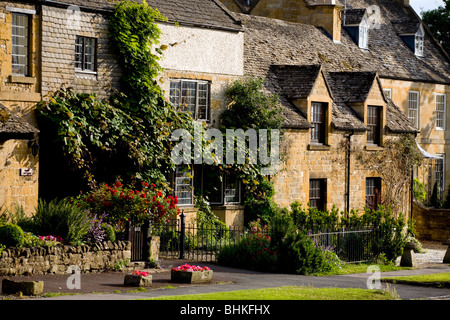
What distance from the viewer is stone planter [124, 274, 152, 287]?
1711 centimetres

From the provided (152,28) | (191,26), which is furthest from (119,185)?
(191,26)

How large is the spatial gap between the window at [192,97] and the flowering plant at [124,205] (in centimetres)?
536

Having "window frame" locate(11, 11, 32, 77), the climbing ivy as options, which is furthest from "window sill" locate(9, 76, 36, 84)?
the climbing ivy

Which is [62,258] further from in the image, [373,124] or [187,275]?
[373,124]

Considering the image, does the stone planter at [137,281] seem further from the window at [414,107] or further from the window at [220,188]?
the window at [414,107]

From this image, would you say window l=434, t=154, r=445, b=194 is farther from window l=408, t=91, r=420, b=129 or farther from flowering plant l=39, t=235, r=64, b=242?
flowering plant l=39, t=235, r=64, b=242

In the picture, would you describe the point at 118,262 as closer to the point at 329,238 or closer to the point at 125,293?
the point at 125,293

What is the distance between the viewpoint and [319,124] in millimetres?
30828

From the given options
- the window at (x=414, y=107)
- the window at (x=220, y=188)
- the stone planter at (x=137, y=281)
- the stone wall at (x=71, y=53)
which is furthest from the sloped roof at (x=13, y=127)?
the window at (x=414, y=107)

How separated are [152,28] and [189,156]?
13.0 feet

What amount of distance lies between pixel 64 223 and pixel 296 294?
19.8 ft

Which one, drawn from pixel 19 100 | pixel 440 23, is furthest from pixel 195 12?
pixel 440 23

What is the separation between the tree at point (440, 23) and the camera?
1822 inches

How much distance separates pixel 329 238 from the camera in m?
23.7
